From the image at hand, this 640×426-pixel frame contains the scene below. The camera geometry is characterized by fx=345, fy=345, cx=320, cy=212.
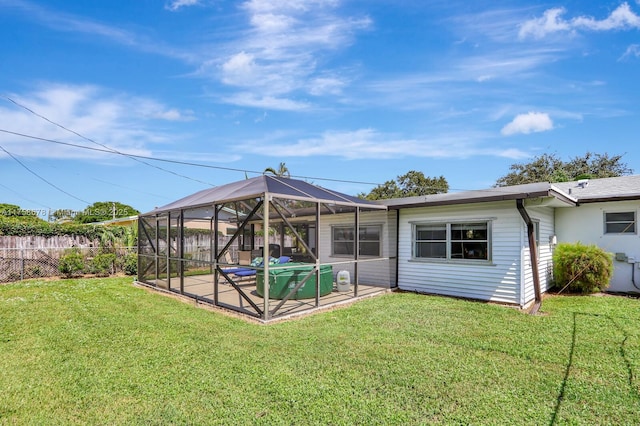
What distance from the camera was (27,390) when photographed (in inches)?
136

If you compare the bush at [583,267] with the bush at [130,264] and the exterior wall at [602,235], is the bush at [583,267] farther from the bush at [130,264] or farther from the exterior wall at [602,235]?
the bush at [130,264]

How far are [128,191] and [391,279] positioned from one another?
105ft

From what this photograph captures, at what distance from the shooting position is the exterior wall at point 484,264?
7367 millimetres

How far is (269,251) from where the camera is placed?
10328 mm

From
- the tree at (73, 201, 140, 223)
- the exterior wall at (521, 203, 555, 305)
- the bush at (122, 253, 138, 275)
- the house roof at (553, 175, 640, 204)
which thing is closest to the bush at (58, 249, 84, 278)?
the bush at (122, 253, 138, 275)

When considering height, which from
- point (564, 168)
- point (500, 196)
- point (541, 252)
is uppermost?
point (564, 168)

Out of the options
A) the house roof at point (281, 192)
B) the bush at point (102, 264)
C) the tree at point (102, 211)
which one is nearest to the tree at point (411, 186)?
the bush at point (102, 264)

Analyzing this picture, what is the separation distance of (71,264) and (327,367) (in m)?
11.7

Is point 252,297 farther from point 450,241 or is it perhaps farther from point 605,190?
point 605,190

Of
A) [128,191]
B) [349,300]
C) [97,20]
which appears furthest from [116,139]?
[128,191]

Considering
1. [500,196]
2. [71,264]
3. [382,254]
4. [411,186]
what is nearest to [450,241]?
[500,196]

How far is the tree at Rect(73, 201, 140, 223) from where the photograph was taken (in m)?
35.3

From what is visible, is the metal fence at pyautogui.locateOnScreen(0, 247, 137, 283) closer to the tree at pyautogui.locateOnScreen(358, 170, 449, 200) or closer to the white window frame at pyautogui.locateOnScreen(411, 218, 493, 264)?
the white window frame at pyautogui.locateOnScreen(411, 218, 493, 264)

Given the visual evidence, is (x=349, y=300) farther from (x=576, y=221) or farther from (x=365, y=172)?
(x=365, y=172)
